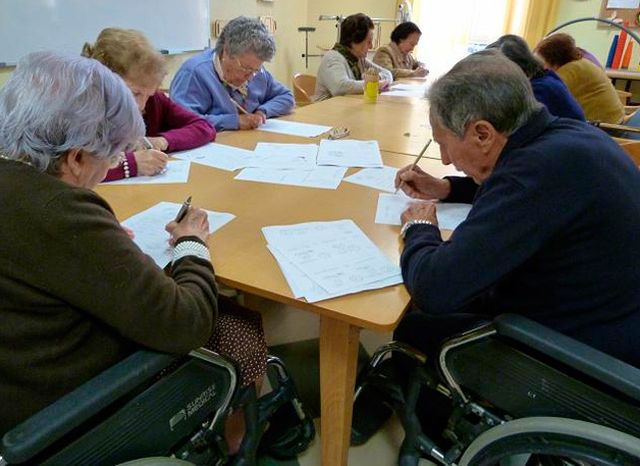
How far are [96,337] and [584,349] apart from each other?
2.66 feet

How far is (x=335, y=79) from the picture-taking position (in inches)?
129

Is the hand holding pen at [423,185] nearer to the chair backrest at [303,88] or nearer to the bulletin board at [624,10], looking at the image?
the chair backrest at [303,88]

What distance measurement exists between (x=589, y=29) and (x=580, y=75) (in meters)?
2.71

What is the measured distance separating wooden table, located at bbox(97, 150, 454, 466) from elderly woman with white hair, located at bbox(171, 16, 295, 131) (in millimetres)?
638

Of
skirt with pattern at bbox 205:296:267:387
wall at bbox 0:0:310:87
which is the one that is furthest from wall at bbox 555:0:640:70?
skirt with pattern at bbox 205:296:267:387

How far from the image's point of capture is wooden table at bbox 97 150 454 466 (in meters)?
0.89

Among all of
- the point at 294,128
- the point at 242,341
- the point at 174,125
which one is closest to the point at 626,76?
the point at 294,128

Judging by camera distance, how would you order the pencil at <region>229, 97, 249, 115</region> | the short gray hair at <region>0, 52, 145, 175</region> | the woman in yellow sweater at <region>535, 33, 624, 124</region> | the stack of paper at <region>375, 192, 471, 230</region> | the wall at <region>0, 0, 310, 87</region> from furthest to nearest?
1. the wall at <region>0, 0, 310, 87</region>
2. the woman in yellow sweater at <region>535, 33, 624, 124</region>
3. the pencil at <region>229, 97, 249, 115</region>
4. the stack of paper at <region>375, 192, 471, 230</region>
5. the short gray hair at <region>0, 52, 145, 175</region>

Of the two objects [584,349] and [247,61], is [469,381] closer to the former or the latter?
[584,349]

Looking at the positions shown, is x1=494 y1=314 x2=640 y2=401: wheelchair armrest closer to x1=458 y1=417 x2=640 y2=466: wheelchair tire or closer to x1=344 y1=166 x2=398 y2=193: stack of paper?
x1=458 y1=417 x2=640 y2=466: wheelchair tire

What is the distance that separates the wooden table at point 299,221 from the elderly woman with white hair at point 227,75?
2.09ft

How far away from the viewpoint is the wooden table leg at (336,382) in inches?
38.3

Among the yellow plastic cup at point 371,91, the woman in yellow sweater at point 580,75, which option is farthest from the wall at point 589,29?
the yellow plastic cup at point 371,91

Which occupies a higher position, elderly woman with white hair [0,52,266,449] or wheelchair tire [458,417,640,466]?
elderly woman with white hair [0,52,266,449]
